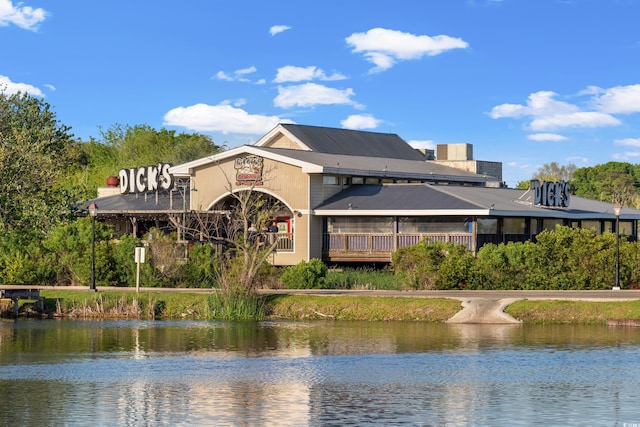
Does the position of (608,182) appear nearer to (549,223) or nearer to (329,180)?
(549,223)

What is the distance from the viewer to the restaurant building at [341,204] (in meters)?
66.9

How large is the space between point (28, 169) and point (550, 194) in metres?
30.8

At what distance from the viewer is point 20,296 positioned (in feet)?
170

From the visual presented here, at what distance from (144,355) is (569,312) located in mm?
17131

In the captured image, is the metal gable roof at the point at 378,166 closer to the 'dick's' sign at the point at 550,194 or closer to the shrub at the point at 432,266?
the 'dick's' sign at the point at 550,194

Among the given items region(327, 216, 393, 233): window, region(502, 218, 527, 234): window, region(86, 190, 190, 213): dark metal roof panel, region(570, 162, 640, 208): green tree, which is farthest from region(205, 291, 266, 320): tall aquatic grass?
region(570, 162, 640, 208): green tree

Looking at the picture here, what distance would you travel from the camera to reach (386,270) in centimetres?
6550

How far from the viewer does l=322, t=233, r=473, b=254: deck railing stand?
66.0 metres

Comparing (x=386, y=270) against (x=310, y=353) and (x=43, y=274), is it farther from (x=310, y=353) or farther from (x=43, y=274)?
(x=310, y=353)

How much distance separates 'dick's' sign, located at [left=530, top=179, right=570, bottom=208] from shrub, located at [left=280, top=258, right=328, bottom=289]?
18634 millimetres

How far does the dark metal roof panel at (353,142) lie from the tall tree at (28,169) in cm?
2196

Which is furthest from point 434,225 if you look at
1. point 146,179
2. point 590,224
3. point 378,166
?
point 146,179

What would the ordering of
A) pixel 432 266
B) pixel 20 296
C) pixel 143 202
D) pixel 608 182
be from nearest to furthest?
pixel 20 296, pixel 432 266, pixel 143 202, pixel 608 182

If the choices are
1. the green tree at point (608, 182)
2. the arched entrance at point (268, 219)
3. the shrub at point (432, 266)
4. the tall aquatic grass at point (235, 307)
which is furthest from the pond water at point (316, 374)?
the green tree at point (608, 182)
